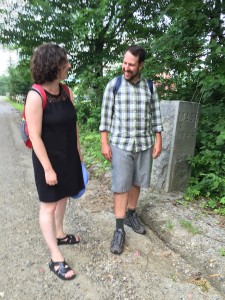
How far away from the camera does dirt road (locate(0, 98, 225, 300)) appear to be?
244 centimetres

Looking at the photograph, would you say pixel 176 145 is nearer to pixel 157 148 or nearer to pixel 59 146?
pixel 157 148

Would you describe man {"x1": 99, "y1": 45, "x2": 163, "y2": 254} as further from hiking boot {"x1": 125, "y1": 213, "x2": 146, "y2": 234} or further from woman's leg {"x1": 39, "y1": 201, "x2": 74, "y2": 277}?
woman's leg {"x1": 39, "y1": 201, "x2": 74, "y2": 277}

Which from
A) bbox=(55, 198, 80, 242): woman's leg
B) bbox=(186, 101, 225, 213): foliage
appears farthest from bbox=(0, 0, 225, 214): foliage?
bbox=(55, 198, 80, 242): woman's leg

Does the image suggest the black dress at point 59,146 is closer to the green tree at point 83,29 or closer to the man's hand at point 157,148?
the man's hand at point 157,148

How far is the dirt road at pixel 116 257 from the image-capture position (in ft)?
7.99

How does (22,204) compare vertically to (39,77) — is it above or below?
below

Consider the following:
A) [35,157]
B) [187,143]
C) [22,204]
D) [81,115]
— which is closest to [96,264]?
[35,157]

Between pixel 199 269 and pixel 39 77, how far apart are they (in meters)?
2.25

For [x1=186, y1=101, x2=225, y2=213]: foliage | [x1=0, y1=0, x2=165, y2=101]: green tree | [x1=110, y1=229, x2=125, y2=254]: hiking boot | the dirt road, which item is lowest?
the dirt road

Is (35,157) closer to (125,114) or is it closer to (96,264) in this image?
(125,114)

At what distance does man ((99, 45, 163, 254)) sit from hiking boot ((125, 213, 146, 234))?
0.99 ft

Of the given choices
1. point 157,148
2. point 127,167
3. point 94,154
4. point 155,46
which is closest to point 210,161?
point 157,148

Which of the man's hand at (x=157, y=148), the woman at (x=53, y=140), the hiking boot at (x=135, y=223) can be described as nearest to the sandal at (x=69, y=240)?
the woman at (x=53, y=140)

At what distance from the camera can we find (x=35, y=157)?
2.39 metres
